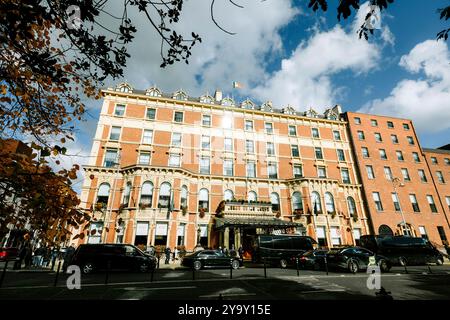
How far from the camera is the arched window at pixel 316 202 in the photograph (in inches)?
1053

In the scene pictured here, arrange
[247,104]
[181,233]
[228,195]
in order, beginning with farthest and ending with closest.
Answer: [247,104] < [228,195] < [181,233]

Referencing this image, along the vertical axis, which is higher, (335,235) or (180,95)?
(180,95)

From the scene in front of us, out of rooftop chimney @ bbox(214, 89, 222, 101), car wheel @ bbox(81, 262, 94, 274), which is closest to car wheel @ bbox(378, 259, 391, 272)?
car wheel @ bbox(81, 262, 94, 274)

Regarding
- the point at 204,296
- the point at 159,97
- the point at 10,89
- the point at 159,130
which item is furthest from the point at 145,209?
the point at 10,89

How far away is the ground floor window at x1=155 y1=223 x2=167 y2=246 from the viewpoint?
2219cm

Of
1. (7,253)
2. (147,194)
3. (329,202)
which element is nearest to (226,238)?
(147,194)

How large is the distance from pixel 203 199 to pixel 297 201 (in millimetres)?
11109

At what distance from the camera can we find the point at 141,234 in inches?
863

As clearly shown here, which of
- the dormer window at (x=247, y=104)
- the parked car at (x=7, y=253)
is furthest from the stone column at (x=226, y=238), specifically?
A: the parked car at (x=7, y=253)

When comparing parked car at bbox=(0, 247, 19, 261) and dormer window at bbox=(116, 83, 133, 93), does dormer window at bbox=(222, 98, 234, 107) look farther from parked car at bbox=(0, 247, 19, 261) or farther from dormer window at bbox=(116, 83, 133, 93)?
parked car at bbox=(0, 247, 19, 261)

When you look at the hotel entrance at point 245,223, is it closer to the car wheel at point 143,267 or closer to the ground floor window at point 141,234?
the ground floor window at point 141,234

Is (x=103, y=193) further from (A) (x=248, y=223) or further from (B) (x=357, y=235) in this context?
(B) (x=357, y=235)

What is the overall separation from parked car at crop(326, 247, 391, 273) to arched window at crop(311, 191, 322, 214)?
1081 centimetres

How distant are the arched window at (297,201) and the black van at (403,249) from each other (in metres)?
7.96
